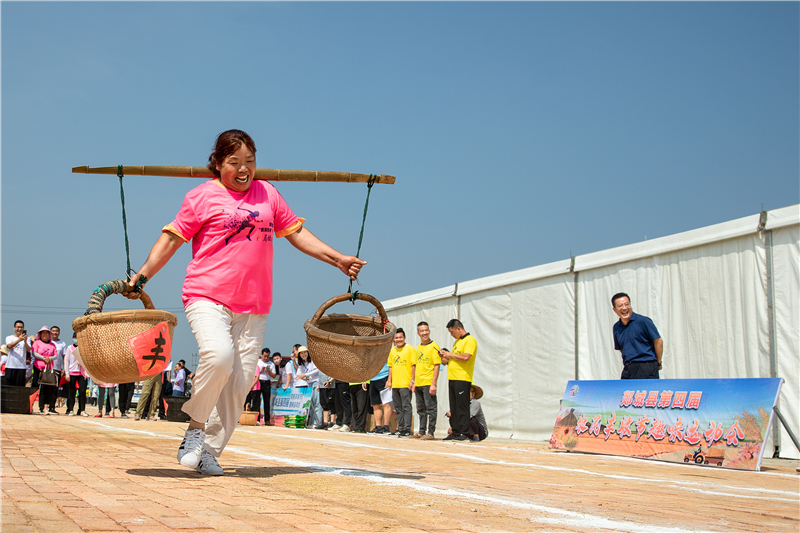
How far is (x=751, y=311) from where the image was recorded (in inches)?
402

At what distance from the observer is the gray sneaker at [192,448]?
15.2 feet

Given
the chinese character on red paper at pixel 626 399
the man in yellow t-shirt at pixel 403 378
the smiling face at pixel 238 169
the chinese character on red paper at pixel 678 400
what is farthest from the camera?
the man in yellow t-shirt at pixel 403 378

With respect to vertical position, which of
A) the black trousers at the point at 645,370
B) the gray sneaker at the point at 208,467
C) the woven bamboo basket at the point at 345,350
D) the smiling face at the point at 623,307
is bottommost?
the gray sneaker at the point at 208,467

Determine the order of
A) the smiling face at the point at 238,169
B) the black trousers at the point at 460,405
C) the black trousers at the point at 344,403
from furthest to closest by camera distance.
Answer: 1. the black trousers at the point at 344,403
2. the black trousers at the point at 460,405
3. the smiling face at the point at 238,169

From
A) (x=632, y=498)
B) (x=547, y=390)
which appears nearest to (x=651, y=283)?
(x=547, y=390)

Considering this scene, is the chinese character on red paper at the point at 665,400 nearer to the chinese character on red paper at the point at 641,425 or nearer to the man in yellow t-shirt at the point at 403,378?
the chinese character on red paper at the point at 641,425

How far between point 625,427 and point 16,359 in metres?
14.9

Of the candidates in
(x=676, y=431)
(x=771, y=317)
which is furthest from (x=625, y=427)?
(x=771, y=317)

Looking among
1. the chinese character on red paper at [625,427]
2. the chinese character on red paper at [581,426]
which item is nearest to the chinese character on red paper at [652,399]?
the chinese character on red paper at [625,427]

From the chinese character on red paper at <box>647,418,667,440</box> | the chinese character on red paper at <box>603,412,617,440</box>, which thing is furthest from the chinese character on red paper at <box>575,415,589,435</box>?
A: the chinese character on red paper at <box>647,418,667,440</box>

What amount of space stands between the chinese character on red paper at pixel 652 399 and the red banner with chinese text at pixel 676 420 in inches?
0.5

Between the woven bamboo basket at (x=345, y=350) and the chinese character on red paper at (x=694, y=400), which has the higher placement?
the woven bamboo basket at (x=345, y=350)

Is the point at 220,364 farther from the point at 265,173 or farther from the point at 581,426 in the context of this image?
the point at 581,426

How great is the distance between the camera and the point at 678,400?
8.84 m
